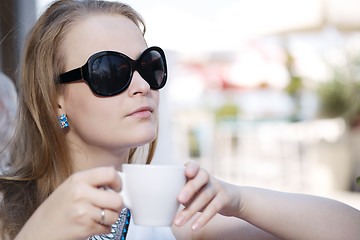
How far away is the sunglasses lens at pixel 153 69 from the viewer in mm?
1113

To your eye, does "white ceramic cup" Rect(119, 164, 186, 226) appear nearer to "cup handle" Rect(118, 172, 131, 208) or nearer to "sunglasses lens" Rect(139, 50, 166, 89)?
"cup handle" Rect(118, 172, 131, 208)

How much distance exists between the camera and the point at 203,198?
0.82 m

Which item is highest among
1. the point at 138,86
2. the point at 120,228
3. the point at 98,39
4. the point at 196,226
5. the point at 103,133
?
the point at 98,39

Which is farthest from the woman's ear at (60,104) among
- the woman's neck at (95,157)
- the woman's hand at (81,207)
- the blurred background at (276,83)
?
the blurred background at (276,83)

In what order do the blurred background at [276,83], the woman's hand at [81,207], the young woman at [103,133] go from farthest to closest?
the blurred background at [276,83]
the young woman at [103,133]
the woman's hand at [81,207]

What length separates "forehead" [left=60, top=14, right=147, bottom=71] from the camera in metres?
1.08

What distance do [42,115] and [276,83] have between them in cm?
485

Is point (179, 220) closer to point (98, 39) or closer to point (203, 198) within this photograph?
point (203, 198)

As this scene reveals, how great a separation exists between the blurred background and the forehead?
2.58m

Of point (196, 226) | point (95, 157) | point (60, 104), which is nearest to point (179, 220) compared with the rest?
point (196, 226)

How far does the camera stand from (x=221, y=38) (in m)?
5.75

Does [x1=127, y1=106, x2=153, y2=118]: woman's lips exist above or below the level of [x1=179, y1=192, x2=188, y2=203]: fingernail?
above

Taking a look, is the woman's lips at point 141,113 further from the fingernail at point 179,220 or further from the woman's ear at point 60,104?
the fingernail at point 179,220

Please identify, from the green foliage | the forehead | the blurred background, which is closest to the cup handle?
the forehead
